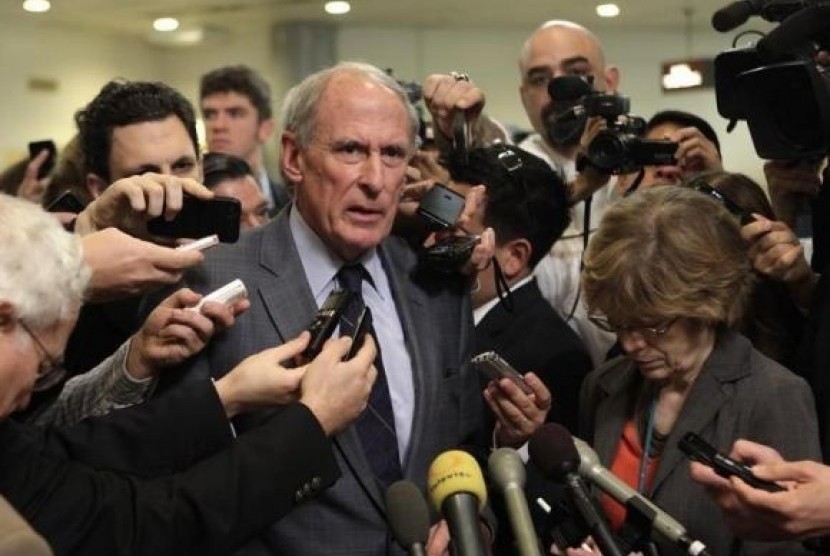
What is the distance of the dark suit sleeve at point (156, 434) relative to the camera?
146 cm

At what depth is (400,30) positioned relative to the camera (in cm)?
789

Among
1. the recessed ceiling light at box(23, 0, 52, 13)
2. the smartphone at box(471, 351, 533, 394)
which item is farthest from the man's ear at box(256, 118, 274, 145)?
the recessed ceiling light at box(23, 0, 52, 13)

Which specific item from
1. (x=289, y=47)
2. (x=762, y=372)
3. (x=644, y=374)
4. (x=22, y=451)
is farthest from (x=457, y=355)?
(x=289, y=47)

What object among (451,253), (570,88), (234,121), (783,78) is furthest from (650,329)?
(234,121)

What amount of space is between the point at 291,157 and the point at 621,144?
2.22ft

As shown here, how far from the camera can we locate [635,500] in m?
1.27

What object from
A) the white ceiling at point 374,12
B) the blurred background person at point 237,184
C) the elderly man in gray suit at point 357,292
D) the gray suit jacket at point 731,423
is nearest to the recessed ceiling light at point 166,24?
the white ceiling at point 374,12

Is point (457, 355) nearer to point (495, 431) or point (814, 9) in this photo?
point (495, 431)

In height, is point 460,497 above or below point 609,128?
below

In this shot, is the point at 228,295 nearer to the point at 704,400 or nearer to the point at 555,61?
the point at 704,400

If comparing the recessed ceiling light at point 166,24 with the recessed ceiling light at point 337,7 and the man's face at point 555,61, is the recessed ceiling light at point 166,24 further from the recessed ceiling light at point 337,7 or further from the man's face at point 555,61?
the man's face at point 555,61

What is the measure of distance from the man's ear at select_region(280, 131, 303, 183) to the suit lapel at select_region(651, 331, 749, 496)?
657 mm

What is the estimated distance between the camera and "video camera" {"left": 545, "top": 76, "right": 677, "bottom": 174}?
213 centimetres

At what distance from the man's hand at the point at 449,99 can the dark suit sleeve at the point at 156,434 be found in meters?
0.83
